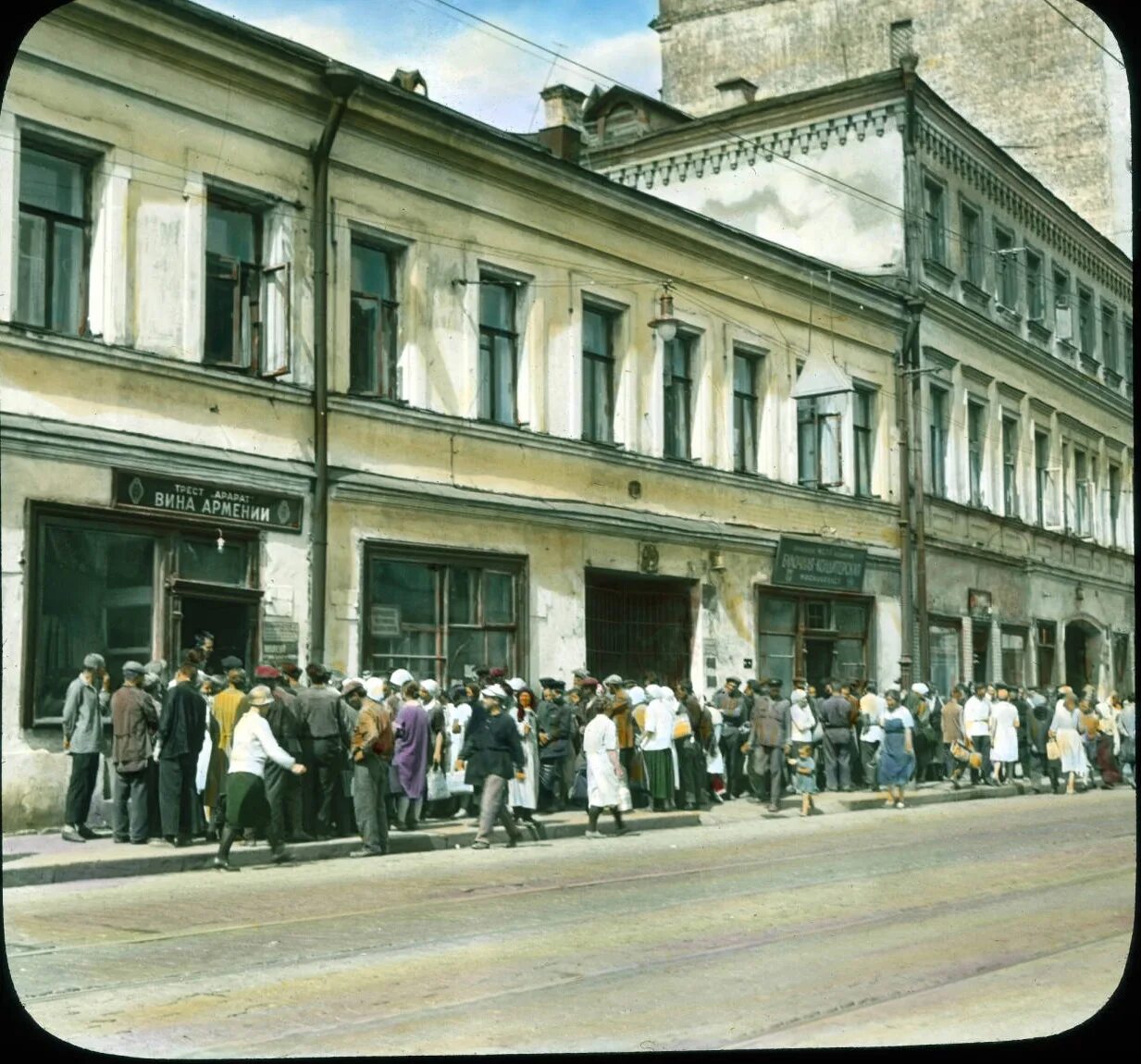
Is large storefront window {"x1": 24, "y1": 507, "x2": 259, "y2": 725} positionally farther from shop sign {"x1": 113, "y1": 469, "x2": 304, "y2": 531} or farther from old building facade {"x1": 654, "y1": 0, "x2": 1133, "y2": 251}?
old building facade {"x1": 654, "y1": 0, "x2": 1133, "y2": 251}

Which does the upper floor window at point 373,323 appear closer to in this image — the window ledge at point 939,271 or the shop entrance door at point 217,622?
the shop entrance door at point 217,622

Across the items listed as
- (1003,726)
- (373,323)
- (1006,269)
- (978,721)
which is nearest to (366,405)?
(373,323)

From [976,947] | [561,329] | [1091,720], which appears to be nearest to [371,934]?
[976,947]

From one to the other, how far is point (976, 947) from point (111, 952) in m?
3.70

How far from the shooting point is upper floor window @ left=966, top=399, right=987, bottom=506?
810 cm

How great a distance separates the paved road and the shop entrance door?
1.10m

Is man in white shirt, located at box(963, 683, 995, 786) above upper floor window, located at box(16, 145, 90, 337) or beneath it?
beneath

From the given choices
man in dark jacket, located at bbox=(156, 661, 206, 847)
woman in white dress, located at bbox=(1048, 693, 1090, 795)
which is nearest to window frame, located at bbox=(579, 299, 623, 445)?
man in dark jacket, located at bbox=(156, 661, 206, 847)

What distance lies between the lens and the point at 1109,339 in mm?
7230

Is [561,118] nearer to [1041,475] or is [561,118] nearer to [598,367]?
[598,367]

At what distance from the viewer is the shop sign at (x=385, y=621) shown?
766cm

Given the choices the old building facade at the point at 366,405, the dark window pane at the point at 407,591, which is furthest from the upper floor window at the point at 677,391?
the dark window pane at the point at 407,591

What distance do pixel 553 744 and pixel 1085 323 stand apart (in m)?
5.40

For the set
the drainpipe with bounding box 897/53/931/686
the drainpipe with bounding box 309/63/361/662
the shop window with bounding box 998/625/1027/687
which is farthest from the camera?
the shop window with bounding box 998/625/1027/687
